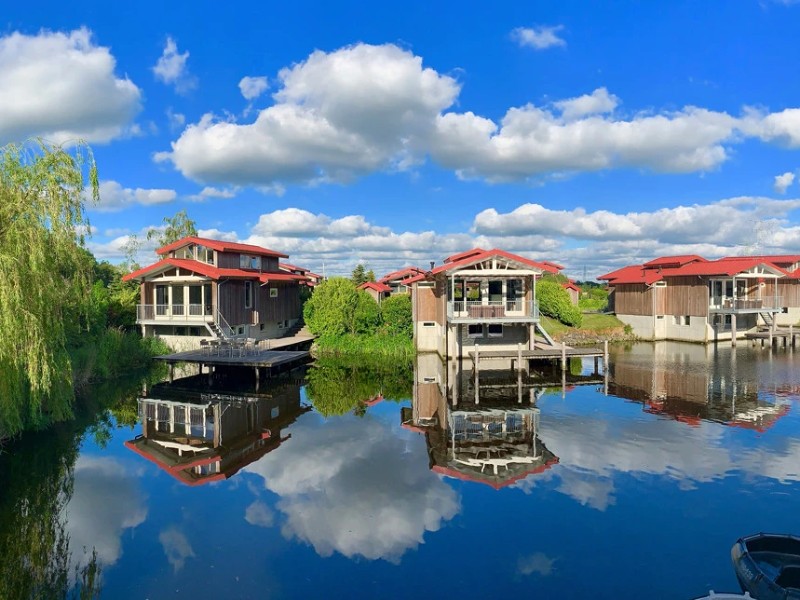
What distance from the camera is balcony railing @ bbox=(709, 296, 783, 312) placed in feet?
118

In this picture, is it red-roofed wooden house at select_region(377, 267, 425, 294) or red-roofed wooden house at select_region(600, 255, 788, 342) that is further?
red-roofed wooden house at select_region(377, 267, 425, 294)

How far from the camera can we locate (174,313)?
99.3ft

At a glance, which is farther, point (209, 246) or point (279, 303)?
point (279, 303)

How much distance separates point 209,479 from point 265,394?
395 inches

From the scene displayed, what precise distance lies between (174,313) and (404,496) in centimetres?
2314

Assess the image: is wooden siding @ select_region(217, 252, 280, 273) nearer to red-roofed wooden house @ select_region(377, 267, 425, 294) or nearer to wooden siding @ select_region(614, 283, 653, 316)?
red-roofed wooden house @ select_region(377, 267, 425, 294)

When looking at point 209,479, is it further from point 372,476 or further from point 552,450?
point 552,450

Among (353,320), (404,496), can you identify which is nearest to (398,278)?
(353,320)

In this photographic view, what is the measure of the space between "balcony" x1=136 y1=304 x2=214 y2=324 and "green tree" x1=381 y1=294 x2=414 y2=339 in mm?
11414

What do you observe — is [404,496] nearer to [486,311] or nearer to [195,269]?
[486,311]

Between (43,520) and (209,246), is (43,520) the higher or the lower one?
the lower one

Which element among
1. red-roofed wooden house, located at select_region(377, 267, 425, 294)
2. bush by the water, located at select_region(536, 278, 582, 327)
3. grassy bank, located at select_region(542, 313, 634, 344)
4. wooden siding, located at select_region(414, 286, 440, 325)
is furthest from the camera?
red-roofed wooden house, located at select_region(377, 267, 425, 294)

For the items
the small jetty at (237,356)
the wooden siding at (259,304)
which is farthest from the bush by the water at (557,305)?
the small jetty at (237,356)

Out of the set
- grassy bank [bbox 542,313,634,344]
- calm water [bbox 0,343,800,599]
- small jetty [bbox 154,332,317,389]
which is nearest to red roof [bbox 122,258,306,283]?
small jetty [bbox 154,332,317,389]
